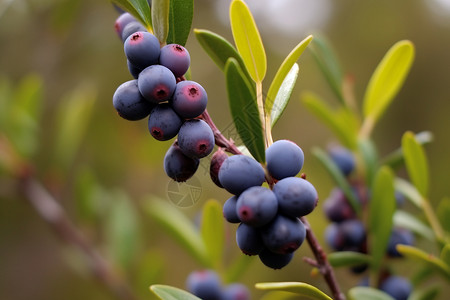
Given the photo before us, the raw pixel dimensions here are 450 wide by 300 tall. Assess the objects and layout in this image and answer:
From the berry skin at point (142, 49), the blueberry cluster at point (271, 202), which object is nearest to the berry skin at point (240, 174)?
the blueberry cluster at point (271, 202)

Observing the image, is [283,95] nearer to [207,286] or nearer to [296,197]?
[296,197]

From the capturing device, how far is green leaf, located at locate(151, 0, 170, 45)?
0.78m

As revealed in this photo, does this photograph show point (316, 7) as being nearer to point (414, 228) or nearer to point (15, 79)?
point (15, 79)

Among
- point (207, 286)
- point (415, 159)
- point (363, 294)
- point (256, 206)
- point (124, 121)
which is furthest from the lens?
point (124, 121)

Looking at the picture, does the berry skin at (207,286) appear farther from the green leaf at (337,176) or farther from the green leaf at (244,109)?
the green leaf at (244,109)

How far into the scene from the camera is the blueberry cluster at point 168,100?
0.72 meters

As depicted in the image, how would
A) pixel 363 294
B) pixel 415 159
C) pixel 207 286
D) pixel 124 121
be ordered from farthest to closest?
pixel 124 121
pixel 207 286
pixel 415 159
pixel 363 294

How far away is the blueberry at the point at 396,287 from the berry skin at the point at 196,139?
738 millimetres

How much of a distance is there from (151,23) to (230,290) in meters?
0.95

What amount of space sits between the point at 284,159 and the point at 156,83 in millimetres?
240

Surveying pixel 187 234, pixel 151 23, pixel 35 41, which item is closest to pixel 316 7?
pixel 35 41

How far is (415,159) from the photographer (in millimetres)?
1100

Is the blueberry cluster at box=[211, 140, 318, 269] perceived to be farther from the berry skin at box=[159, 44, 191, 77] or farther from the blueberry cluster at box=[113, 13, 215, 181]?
the berry skin at box=[159, 44, 191, 77]

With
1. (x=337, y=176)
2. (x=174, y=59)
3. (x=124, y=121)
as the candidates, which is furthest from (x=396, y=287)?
(x=124, y=121)
